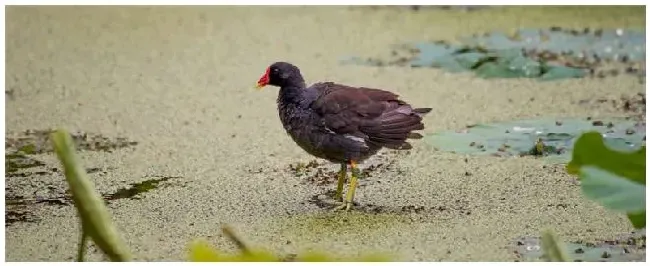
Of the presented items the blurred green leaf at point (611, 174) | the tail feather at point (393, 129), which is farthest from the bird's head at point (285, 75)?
the blurred green leaf at point (611, 174)

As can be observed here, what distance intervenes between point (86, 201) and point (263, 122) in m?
1.70

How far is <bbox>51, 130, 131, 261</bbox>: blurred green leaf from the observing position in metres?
1.40

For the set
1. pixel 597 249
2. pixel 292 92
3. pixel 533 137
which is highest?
pixel 292 92

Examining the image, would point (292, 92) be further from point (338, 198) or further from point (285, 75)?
point (338, 198)

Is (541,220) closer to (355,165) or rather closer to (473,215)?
(473,215)

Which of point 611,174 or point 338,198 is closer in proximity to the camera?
point 611,174

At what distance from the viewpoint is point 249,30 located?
404 cm

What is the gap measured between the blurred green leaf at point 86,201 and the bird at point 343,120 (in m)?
0.99

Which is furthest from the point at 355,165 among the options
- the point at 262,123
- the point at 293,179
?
the point at 262,123

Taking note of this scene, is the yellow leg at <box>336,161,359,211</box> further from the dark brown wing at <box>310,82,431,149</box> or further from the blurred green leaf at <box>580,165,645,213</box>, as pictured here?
the blurred green leaf at <box>580,165,645,213</box>

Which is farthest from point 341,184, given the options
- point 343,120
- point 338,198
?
point 343,120

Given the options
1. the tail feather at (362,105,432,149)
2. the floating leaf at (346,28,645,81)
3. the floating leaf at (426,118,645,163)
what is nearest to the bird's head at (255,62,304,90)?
the tail feather at (362,105,432,149)

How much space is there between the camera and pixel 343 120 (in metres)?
2.45

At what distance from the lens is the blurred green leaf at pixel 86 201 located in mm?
1398
